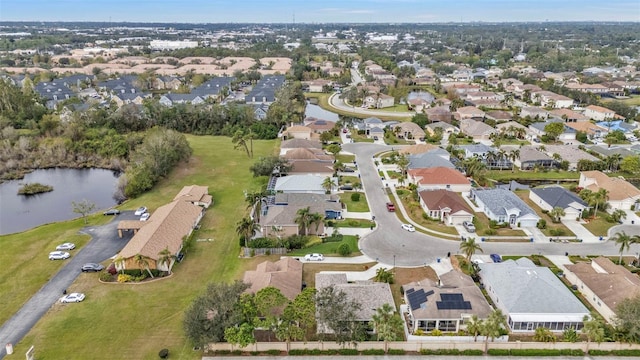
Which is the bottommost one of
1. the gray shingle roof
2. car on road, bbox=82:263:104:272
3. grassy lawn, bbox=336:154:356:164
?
car on road, bbox=82:263:104:272

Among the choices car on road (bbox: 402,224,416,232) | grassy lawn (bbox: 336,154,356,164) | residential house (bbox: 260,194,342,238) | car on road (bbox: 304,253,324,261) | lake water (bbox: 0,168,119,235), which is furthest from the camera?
grassy lawn (bbox: 336,154,356,164)

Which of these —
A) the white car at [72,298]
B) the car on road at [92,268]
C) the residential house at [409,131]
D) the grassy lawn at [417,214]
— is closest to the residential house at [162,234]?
the car on road at [92,268]

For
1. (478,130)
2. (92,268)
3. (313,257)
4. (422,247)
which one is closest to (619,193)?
(422,247)

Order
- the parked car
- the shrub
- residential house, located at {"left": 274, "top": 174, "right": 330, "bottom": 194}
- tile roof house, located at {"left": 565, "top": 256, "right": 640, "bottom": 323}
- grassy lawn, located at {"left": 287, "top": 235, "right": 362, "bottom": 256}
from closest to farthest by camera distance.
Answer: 1. tile roof house, located at {"left": 565, "top": 256, "right": 640, "bottom": 323}
2. the shrub
3. grassy lawn, located at {"left": 287, "top": 235, "right": 362, "bottom": 256}
4. the parked car
5. residential house, located at {"left": 274, "top": 174, "right": 330, "bottom": 194}

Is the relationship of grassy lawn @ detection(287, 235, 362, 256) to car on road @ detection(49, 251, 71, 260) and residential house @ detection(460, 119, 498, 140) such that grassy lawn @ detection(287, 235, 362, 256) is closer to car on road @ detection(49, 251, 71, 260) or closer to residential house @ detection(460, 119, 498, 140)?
car on road @ detection(49, 251, 71, 260)

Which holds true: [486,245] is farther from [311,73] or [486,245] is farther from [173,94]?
[311,73]

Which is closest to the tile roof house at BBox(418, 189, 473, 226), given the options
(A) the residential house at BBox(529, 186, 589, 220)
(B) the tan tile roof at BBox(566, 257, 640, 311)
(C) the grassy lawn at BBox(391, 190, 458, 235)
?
(C) the grassy lawn at BBox(391, 190, 458, 235)

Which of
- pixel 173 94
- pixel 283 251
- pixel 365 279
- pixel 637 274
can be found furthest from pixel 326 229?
pixel 173 94
